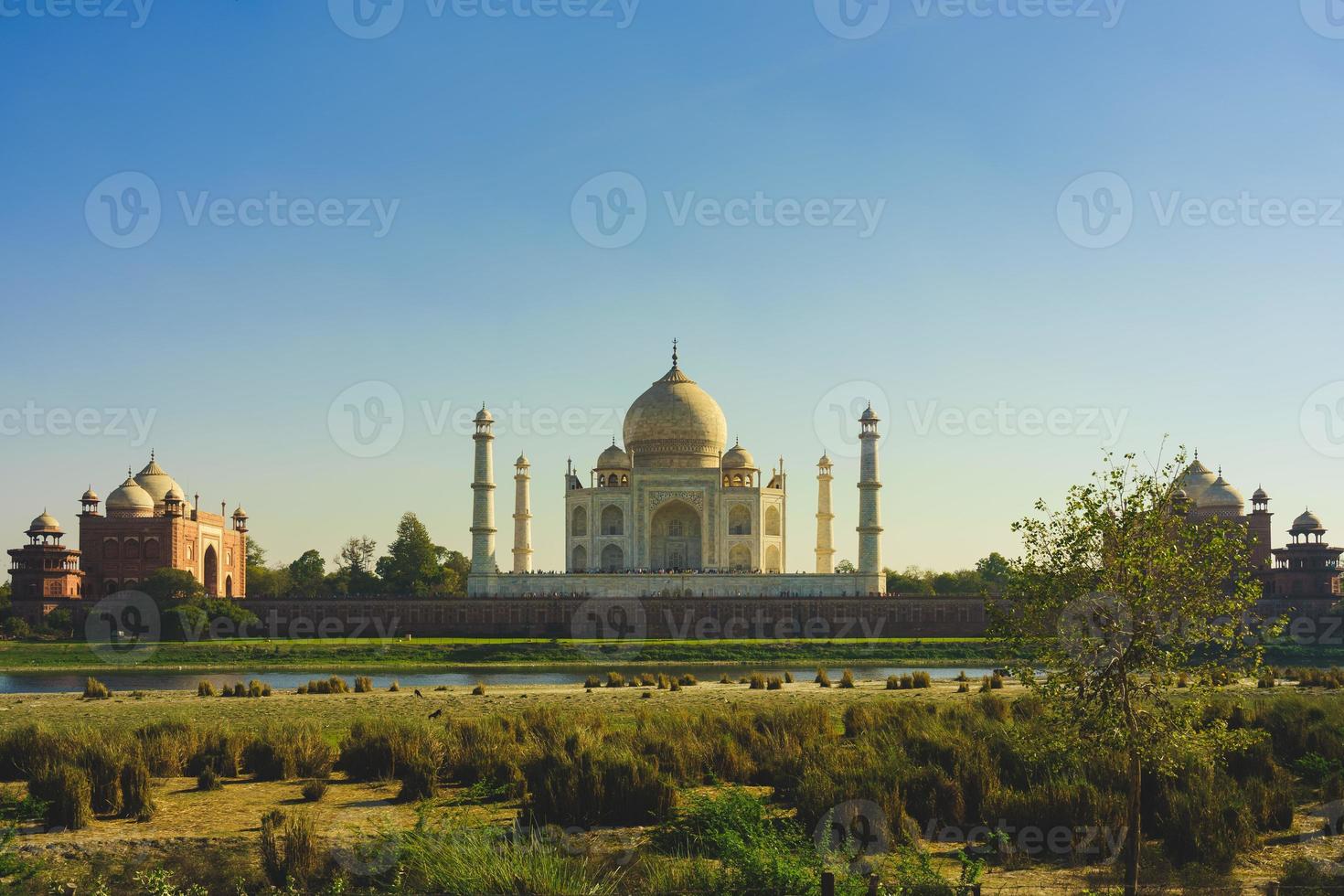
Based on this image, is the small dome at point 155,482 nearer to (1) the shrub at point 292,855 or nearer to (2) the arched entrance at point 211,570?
(2) the arched entrance at point 211,570

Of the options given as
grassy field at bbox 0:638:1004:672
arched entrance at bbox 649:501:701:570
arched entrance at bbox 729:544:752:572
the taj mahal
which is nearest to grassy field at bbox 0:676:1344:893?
grassy field at bbox 0:638:1004:672

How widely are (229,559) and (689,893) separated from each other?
7511 centimetres

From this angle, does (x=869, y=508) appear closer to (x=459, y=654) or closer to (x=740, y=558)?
(x=740, y=558)

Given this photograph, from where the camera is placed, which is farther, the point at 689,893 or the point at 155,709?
the point at 155,709

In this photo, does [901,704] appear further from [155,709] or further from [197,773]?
[155,709]

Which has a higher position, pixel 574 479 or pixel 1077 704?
pixel 574 479

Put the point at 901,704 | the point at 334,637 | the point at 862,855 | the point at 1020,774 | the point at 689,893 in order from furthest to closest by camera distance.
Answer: the point at 334,637 < the point at 901,704 < the point at 1020,774 < the point at 862,855 < the point at 689,893

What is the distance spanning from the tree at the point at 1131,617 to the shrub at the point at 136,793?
32.6 ft

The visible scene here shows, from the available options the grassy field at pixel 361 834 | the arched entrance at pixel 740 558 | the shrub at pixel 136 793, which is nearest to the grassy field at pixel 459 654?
the arched entrance at pixel 740 558

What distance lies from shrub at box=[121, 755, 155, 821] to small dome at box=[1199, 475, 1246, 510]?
70.7 meters

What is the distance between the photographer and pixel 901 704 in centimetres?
2381

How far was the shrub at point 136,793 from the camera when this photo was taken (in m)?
14.8

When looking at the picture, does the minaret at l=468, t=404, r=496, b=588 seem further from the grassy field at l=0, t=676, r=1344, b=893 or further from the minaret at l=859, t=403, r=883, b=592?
the grassy field at l=0, t=676, r=1344, b=893

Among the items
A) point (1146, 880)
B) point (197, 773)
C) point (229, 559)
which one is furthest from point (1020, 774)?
point (229, 559)
